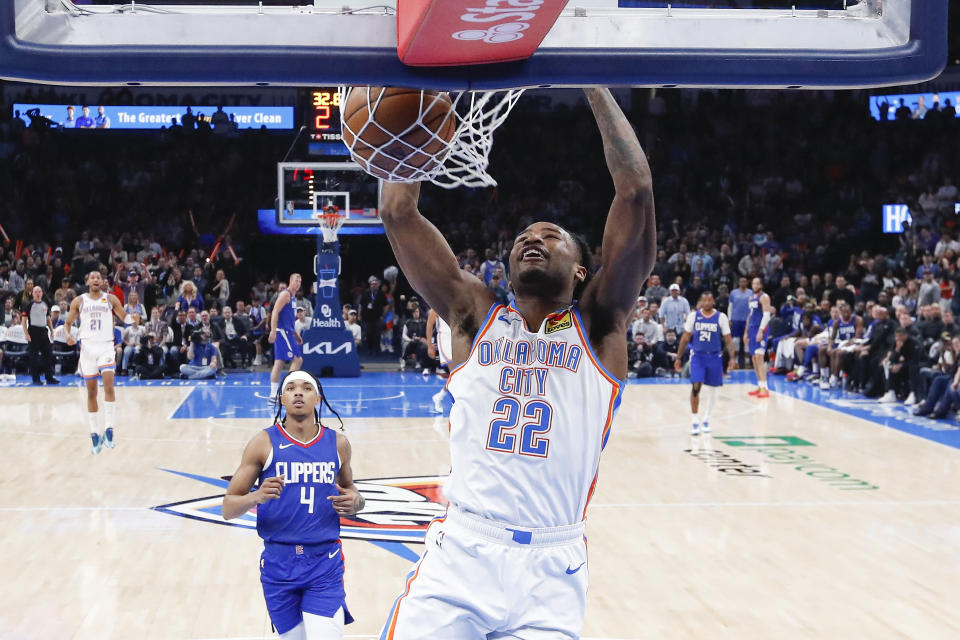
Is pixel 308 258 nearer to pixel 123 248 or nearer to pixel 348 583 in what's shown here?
pixel 123 248

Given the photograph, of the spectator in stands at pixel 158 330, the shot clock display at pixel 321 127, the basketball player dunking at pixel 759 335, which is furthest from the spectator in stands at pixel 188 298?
the basketball player dunking at pixel 759 335

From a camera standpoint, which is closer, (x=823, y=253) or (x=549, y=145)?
(x=823, y=253)

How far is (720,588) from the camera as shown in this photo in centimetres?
585

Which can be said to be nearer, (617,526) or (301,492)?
(301,492)

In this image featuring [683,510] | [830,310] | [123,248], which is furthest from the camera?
[123,248]

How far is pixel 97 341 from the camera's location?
991cm

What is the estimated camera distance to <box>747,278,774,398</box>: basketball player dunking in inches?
549

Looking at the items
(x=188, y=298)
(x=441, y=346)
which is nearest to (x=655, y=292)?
(x=441, y=346)

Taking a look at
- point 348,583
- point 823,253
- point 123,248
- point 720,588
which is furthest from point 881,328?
point 123,248

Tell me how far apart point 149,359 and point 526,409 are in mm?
14579

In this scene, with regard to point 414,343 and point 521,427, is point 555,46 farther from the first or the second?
point 414,343

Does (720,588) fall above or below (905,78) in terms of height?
below

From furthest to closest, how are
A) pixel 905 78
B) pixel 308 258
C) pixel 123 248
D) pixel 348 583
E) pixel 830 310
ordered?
pixel 308 258
pixel 123 248
pixel 830 310
pixel 348 583
pixel 905 78

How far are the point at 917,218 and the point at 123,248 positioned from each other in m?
15.9
